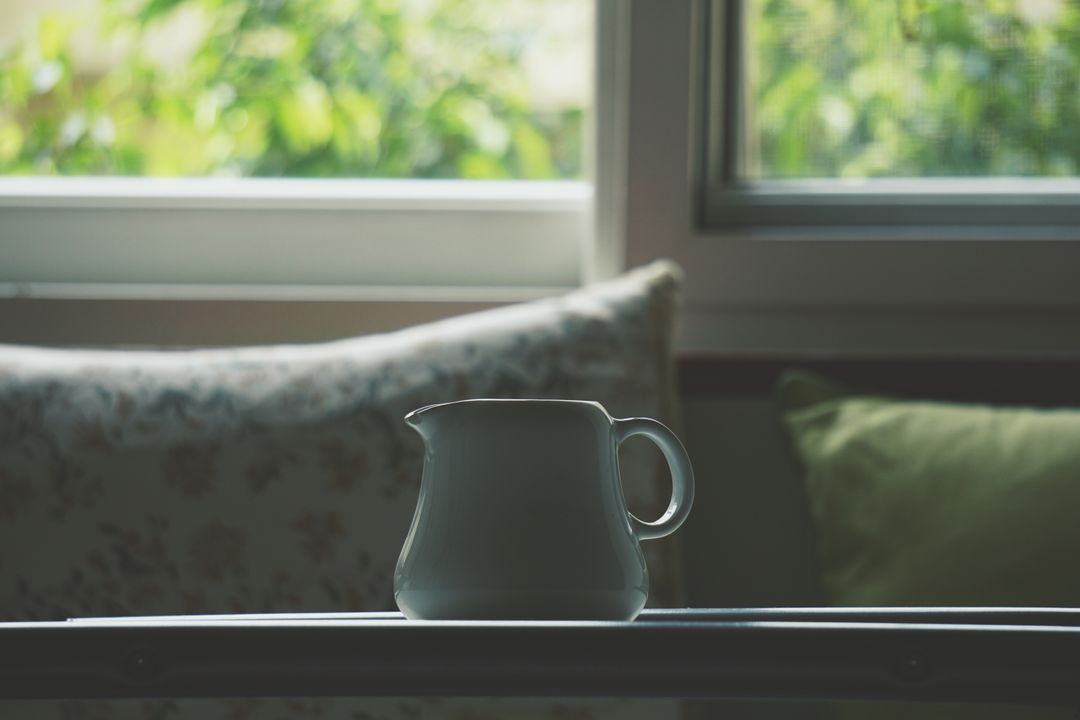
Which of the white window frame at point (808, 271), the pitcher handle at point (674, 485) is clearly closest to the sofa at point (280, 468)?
the white window frame at point (808, 271)

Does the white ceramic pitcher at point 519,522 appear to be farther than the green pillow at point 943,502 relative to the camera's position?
No

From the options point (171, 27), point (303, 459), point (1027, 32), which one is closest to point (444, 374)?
point (303, 459)

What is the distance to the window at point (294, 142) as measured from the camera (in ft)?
4.40

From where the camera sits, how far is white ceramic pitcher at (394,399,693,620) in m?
0.44

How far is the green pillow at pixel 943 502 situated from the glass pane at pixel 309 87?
552 mm

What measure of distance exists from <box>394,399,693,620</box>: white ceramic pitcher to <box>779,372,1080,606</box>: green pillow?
483mm

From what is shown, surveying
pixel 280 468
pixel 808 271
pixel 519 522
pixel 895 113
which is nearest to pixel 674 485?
pixel 519 522

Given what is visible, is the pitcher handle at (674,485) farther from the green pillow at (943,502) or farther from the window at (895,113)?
the window at (895,113)

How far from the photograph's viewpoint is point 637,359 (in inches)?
37.3

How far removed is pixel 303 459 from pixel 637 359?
30 centimetres

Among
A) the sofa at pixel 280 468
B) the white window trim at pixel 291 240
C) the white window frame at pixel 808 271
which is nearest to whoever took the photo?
the sofa at pixel 280 468

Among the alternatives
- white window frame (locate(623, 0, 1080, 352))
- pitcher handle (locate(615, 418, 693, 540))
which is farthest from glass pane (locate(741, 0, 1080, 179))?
pitcher handle (locate(615, 418, 693, 540))

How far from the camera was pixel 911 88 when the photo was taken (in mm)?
1296

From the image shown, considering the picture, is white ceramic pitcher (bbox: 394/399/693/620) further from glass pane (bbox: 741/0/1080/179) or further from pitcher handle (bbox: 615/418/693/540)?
glass pane (bbox: 741/0/1080/179)
